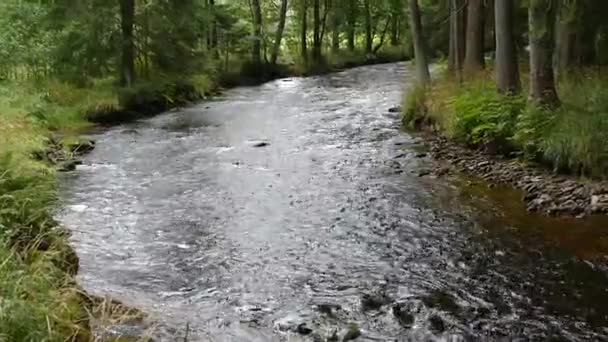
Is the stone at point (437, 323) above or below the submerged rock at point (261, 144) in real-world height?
below

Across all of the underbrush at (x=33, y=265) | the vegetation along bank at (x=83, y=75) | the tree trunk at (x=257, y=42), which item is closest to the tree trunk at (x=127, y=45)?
the vegetation along bank at (x=83, y=75)

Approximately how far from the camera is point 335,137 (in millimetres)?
16219

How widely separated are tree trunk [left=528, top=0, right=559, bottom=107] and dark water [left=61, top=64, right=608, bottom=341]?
223cm

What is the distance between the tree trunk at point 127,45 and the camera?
22.4m

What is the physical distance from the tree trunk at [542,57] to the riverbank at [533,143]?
11.2 inches

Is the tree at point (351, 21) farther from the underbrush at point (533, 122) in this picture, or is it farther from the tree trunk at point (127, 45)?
the underbrush at point (533, 122)

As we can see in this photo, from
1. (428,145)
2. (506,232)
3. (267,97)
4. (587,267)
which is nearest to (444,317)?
(587,267)

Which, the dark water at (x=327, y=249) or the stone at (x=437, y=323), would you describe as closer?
the stone at (x=437, y=323)

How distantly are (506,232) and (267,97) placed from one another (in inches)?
716

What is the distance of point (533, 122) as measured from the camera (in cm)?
1137

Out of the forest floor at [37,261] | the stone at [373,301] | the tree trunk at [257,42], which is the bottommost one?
the stone at [373,301]

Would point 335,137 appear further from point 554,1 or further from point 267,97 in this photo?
point 267,97

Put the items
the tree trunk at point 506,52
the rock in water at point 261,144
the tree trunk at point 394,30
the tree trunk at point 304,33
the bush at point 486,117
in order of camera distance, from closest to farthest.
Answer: the bush at point 486,117 < the tree trunk at point 506,52 < the rock in water at point 261,144 < the tree trunk at point 304,33 < the tree trunk at point 394,30

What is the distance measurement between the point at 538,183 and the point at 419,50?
9.23 metres
